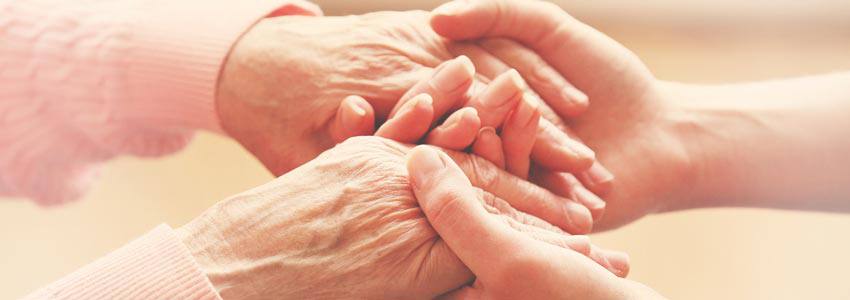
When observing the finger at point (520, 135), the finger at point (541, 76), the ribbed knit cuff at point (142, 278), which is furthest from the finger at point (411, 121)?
the ribbed knit cuff at point (142, 278)

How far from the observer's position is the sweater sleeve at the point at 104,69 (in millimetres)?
1273

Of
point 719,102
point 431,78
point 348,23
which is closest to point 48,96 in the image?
point 348,23

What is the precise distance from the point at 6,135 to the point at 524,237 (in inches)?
33.5

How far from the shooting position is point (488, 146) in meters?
1.12

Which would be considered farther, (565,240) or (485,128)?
(485,128)

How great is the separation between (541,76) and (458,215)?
430mm

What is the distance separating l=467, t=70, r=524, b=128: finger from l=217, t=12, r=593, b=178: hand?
4cm

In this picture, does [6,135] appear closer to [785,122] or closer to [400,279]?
[400,279]

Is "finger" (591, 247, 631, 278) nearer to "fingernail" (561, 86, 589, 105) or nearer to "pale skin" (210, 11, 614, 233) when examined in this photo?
"pale skin" (210, 11, 614, 233)

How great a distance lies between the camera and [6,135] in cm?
132

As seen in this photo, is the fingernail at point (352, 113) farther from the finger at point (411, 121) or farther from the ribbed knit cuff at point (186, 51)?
the ribbed knit cuff at point (186, 51)

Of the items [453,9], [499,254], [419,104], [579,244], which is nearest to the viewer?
[499,254]

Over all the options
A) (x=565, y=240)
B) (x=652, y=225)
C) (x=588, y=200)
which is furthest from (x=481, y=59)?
(x=652, y=225)

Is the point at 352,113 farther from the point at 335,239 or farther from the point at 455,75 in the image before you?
the point at 335,239
